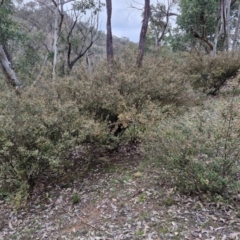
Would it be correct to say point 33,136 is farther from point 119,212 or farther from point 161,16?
point 161,16

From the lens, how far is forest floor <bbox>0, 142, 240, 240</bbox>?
9.67 ft

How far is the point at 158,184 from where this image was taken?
3.88 m

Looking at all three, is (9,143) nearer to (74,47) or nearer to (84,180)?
(84,180)

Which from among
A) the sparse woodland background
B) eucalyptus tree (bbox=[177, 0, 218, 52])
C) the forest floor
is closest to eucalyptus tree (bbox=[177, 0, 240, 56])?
eucalyptus tree (bbox=[177, 0, 218, 52])

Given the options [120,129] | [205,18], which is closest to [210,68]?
[120,129]

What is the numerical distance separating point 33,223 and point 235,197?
8.83 feet

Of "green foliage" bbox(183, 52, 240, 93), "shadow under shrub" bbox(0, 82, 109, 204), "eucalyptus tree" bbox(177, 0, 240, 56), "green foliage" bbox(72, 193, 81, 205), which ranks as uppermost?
"eucalyptus tree" bbox(177, 0, 240, 56)

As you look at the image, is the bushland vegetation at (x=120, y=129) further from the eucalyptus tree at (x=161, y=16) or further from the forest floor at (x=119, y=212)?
the eucalyptus tree at (x=161, y=16)

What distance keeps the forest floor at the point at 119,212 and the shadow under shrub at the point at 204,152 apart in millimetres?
261

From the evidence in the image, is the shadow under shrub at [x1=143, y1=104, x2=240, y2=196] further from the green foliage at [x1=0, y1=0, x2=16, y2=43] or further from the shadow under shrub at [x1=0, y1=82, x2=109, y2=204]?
the green foliage at [x1=0, y1=0, x2=16, y2=43]

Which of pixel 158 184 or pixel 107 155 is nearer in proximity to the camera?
pixel 158 184

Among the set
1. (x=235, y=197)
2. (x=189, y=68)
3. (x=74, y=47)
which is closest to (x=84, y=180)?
(x=235, y=197)

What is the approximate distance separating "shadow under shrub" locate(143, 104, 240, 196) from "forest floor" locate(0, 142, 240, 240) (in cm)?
26

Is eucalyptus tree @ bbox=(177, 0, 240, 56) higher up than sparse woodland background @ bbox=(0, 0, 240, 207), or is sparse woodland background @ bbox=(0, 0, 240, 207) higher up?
eucalyptus tree @ bbox=(177, 0, 240, 56)
